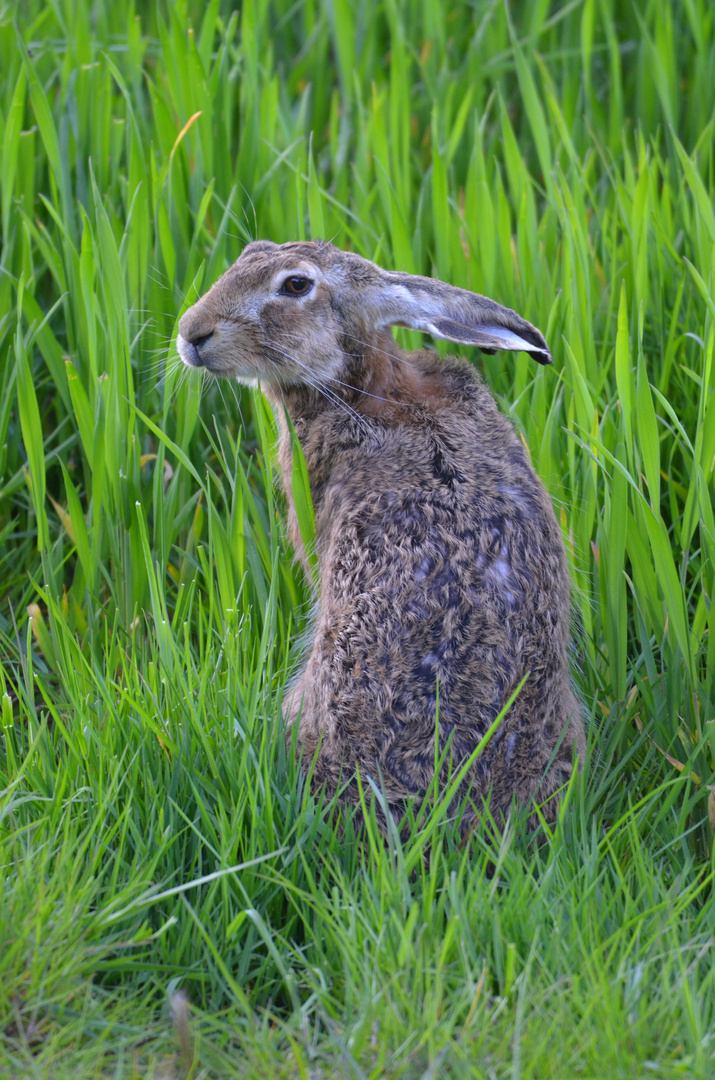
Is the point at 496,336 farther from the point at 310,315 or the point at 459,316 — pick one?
the point at 310,315

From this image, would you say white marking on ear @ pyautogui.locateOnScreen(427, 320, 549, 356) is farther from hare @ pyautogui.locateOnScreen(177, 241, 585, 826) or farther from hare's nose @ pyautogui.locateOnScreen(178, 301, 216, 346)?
hare's nose @ pyautogui.locateOnScreen(178, 301, 216, 346)

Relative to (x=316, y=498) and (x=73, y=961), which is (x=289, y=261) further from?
(x=73, y=961)

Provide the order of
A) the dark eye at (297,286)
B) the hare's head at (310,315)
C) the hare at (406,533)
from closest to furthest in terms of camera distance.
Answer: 1. the hare at (406,533)
2. the hare's head at (310,315)
3. the dark eye at (297,286)

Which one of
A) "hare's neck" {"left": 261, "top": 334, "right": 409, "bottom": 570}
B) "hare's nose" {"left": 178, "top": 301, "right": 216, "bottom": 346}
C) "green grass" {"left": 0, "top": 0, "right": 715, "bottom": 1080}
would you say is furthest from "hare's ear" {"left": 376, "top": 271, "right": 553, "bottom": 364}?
"hare's nose" {"left": 178, "top": 301, "right": 216, "bottom": 346}

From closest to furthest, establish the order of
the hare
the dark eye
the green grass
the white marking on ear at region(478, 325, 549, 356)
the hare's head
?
the green grass
the hare
the white marking on ear at region(478, 325, 549, 356)
the hare's head
the dark eye

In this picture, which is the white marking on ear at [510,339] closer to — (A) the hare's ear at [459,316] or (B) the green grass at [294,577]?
(A) the hare's ear at [459,316]

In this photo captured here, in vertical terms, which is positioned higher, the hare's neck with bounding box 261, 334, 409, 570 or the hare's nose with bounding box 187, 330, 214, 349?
the hare's nose with bounding box 187, 330, 214, 349

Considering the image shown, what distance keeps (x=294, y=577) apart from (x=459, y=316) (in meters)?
1.00

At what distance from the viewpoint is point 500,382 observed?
3.84 metres

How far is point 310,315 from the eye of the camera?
3193mm

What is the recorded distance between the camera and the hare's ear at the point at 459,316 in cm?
296

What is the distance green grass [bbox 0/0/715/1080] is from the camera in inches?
83.5

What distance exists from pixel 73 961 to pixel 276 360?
1.81m

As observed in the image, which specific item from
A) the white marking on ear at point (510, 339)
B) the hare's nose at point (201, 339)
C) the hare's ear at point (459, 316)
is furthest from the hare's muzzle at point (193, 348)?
the white marking on ear at point (510, 339)
